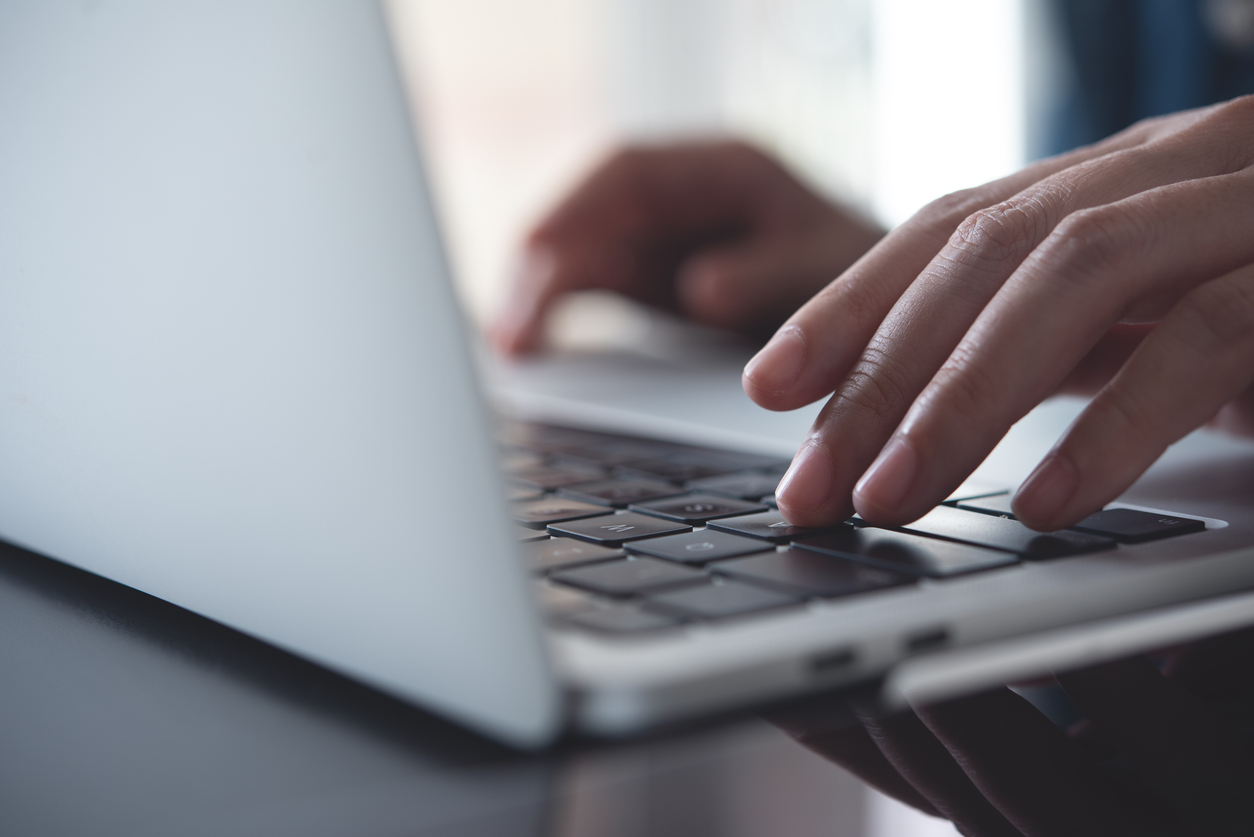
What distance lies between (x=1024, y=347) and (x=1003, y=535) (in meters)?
0.07

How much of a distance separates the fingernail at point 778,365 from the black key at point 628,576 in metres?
0.11

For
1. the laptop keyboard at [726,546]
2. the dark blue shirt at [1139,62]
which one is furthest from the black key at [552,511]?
the dark blue shirt at [1139,62]

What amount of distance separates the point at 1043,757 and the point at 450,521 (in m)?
0.15

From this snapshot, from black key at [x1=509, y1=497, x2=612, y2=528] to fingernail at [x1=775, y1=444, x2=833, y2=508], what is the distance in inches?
3.4

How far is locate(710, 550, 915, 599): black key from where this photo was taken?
29 cm

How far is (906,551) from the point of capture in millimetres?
336

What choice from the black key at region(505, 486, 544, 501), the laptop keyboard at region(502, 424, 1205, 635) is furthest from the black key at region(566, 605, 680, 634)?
the black key at region(505, 486, 544, 501)

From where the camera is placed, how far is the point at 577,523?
1.34ft

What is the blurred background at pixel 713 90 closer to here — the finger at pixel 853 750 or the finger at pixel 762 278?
the finger at pixel 762 278

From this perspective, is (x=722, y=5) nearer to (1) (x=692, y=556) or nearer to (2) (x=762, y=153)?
(2) (x=762, y=153)

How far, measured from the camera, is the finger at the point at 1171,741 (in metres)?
0.23

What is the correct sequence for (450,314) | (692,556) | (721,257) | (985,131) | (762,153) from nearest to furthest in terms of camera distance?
(450,314)
(692,556)
(721,257)
(762,153)
(985,131)

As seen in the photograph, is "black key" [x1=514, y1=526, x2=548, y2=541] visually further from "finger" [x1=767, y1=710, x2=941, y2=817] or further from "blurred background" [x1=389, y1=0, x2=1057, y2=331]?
"blurred background" [x1=389, y1=0, x2=1057, y2=331]

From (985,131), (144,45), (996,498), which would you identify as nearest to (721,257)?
(996,498)
